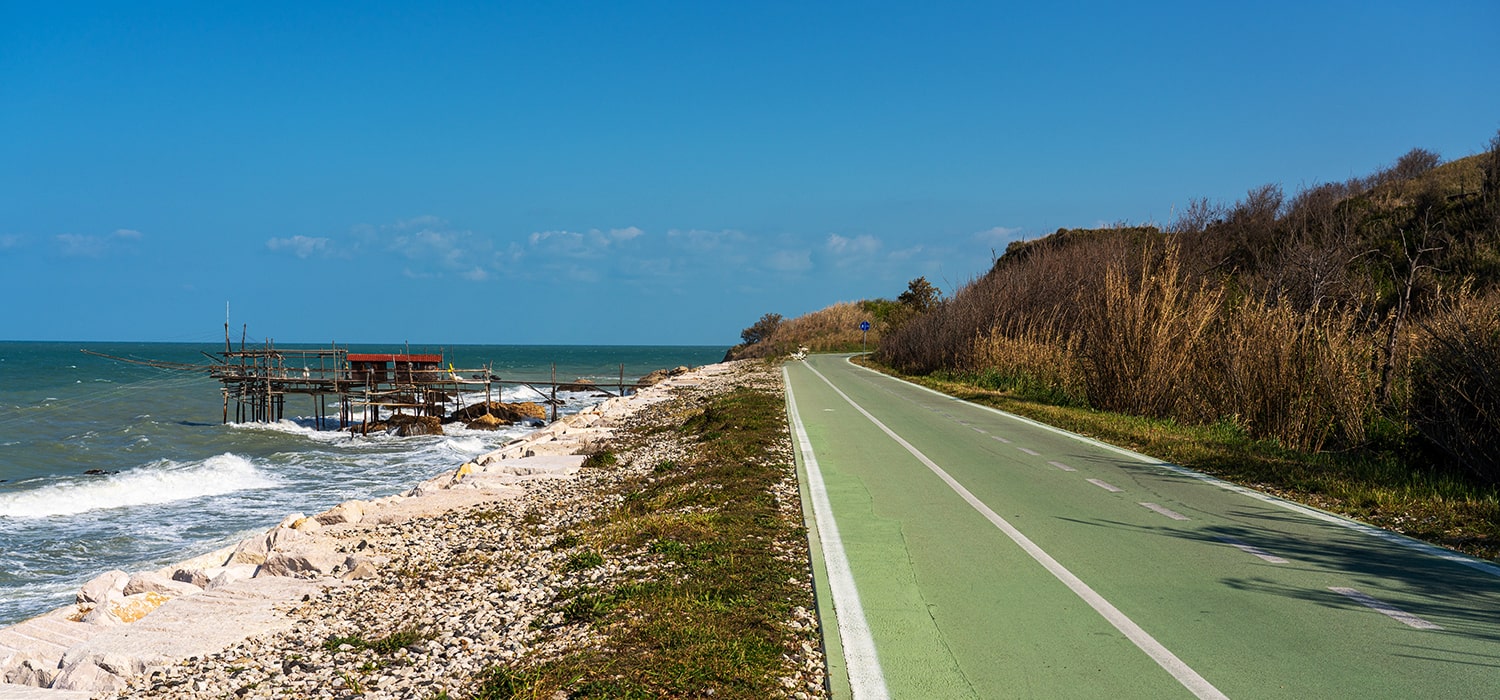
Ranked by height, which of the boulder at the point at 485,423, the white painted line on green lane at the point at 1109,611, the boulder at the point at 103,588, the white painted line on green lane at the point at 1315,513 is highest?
the white painted line on green lane at the point at 1315,513

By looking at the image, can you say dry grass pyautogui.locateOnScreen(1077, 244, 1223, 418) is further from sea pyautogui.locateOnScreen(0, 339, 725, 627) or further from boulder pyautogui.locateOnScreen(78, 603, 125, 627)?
boulder pyautogui.locateOnScreen(78, 603, 125, 627)

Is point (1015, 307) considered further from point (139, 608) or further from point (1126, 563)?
point (139, 608)

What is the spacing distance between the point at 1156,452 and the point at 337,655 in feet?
33.8

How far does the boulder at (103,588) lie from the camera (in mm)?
8641

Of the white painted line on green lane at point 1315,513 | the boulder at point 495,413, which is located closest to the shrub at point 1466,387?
the white painted line on green lane at point 1315,513

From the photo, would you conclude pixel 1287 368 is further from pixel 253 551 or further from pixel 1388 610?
pixel 253 551

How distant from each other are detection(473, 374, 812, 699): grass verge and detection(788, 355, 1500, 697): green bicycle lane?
54 centimetres

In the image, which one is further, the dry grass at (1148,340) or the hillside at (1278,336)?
the dry grass at (1148,340)

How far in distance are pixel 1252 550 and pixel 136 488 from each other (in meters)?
21.3

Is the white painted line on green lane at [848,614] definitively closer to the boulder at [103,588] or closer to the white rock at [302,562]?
the white rock at [302,562]

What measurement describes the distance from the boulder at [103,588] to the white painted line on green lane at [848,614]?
668 cm

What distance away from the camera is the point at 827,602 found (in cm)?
554

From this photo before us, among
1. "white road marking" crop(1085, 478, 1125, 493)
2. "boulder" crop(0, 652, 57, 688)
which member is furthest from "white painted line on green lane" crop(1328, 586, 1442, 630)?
"boulder" crop(0, 652, 57, 688)

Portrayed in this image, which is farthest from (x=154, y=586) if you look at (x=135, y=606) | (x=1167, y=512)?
(x=1167, y=512)
